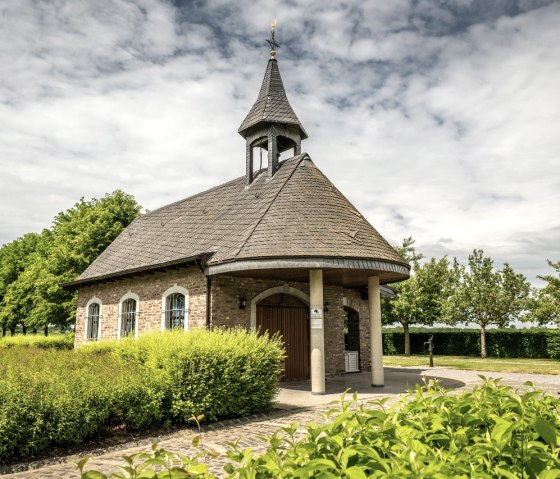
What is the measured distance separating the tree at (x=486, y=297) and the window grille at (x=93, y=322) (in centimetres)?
2335

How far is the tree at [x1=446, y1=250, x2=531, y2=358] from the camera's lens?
3147 centimetres

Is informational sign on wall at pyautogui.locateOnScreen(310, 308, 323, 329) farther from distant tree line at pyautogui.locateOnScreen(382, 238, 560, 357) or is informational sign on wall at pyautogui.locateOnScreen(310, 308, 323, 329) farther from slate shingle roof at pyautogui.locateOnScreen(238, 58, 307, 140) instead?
distant tree line at pyautogui.locateOnScreen(382, 238, 560, 357)

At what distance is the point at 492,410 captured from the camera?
2381 mm

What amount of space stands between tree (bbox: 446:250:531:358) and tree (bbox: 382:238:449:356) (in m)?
1.52

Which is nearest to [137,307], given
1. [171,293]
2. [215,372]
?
[171,293]

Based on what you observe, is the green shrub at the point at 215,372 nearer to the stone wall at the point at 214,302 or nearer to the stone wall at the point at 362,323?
the stone wall at the point at 214,302

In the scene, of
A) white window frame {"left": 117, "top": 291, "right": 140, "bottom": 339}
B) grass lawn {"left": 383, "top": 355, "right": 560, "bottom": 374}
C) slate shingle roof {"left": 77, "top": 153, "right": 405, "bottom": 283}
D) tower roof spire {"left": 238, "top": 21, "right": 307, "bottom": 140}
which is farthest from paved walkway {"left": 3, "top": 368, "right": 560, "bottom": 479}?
tower roof spire {"left": 238, "top": 21, "right": 307, "bottom": 140}

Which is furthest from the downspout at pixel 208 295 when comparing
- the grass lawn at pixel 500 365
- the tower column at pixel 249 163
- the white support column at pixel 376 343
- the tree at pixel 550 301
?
the tree at pixel 550 301

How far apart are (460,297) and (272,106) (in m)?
22.3

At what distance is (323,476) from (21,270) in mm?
47695

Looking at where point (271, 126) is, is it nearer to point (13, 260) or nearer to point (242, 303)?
point (242, 303)

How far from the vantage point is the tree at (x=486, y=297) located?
103 ft

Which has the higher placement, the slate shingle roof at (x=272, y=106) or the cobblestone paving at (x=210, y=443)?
the slate shingle roof at (x=272, y=106)

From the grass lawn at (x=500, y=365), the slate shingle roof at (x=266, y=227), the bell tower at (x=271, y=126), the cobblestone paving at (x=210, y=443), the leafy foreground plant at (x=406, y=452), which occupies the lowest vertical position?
the grass lawn at (x=500, y=365)
